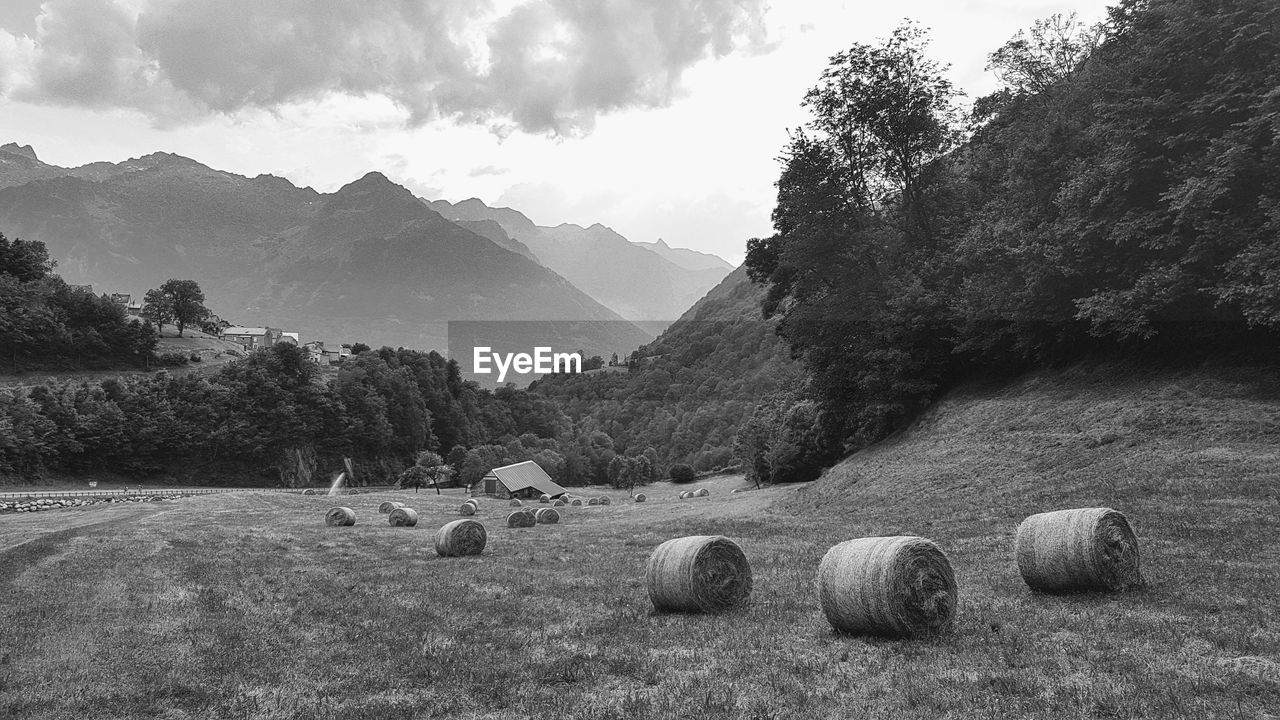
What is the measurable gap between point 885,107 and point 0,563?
148 ft

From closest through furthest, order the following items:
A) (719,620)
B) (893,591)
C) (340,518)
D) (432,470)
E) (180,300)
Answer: (893,591) < (719,620) < (340,518) < (432,470) < (180,300)

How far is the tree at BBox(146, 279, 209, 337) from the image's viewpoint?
163000 millimetres

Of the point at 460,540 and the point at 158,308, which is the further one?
the point at 158,308

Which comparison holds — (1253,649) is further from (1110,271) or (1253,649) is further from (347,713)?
(1110,271)

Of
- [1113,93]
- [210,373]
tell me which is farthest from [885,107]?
[210,373]

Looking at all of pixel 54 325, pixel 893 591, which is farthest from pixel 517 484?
pixel 893 591

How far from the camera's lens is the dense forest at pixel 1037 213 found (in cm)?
2591

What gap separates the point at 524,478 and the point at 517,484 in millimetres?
2243

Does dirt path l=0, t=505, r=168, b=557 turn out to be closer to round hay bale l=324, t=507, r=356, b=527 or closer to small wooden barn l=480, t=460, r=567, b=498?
round hay bale l=324, t=507, r=356, b=527

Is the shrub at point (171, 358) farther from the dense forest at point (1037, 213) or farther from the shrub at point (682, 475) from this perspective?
the dense forest at point (1037, 213)

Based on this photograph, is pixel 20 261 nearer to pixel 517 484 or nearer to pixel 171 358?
pixel 171 358

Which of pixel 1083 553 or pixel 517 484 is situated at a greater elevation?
pixel 1083 553

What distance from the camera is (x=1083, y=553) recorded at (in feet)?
38.7

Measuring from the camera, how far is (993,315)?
35938 mm
